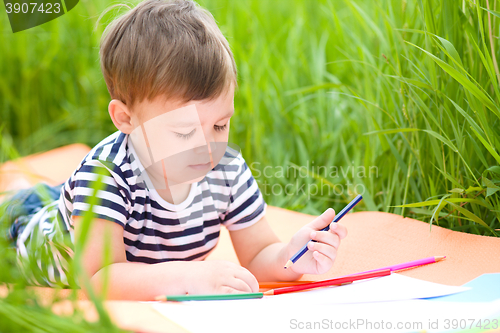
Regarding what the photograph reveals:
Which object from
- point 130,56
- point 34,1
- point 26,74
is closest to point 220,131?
point 130,56

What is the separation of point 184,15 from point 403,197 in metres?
0.65

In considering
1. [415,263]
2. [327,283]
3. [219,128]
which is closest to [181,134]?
[219,128]

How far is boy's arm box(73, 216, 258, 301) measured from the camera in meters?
0.74

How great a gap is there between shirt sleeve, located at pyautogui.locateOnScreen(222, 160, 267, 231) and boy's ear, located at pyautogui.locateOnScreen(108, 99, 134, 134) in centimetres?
25

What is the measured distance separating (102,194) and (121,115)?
15 cm

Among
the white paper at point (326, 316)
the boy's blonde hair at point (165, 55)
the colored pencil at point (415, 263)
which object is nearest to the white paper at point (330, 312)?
the white paper at point (326, 316)

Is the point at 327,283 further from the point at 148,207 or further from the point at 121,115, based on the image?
the point at 121,115

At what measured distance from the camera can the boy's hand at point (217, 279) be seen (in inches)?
29.0

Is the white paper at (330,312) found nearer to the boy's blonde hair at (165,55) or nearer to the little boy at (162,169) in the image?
the little boy at (162,169)

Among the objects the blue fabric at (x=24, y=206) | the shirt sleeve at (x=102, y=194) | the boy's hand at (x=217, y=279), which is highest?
the shirt sleeve at (x=102, y=194)

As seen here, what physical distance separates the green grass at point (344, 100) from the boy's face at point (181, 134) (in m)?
0.34

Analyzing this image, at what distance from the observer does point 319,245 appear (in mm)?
818

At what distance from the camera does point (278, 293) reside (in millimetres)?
810

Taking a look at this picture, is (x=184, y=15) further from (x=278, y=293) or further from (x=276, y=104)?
(x=276, y=104)
